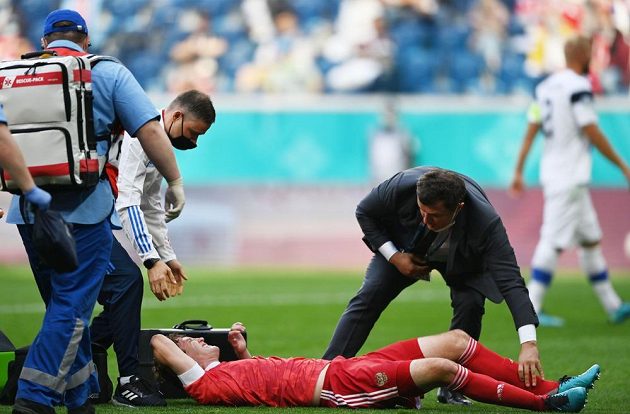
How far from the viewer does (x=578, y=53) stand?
11.2 meters

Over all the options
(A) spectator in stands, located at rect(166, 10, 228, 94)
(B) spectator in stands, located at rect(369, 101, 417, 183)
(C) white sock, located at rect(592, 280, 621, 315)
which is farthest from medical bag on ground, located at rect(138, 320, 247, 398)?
(A) spectator in stands, located at rect(166, 10, 228, 94)

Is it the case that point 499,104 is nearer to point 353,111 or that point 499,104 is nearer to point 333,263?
point 353,111

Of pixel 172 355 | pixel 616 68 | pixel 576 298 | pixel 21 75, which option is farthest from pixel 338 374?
pixel 616 68

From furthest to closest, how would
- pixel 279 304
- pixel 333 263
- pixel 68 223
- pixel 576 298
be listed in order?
pixel 333 263 < pixel 576 298 < pixel 279 304 < pixel 68 223

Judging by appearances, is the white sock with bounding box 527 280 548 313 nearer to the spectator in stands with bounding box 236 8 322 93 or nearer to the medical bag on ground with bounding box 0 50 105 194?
the medical bag on ground with bounding box 0 50 105 194

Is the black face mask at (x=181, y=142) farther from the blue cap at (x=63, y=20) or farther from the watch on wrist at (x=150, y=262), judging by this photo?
the blue cap at (x=63, y=20)

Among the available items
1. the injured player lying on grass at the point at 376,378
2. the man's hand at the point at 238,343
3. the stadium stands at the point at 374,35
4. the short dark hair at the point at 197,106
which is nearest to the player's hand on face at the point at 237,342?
the man's hand at the point at 238,343

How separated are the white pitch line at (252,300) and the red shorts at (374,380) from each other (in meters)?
6.51

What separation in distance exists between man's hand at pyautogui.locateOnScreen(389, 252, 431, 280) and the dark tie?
0.12ft

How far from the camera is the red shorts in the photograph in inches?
230

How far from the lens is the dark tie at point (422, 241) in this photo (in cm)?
642

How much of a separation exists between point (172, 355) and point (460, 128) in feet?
43.7

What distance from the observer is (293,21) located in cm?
2103

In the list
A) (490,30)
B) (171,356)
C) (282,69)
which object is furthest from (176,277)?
(490,30)
